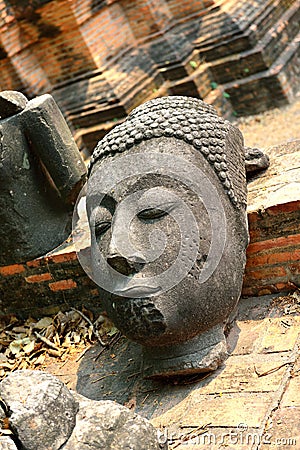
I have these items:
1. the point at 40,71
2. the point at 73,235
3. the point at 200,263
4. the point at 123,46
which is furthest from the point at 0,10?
the point at 200,263

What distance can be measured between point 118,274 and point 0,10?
16.2 ft

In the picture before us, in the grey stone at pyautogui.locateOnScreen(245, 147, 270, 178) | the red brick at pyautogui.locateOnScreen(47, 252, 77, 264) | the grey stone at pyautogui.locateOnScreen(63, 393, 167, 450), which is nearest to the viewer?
the grey stone at pyautogui.locateOnScreen(63, 393, 167, 450)

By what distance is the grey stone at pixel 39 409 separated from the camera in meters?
2.20

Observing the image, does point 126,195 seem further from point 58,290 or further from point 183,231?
point 58,290

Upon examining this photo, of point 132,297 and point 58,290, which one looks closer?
point 132,297

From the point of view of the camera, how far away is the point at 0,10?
6957 millimetres

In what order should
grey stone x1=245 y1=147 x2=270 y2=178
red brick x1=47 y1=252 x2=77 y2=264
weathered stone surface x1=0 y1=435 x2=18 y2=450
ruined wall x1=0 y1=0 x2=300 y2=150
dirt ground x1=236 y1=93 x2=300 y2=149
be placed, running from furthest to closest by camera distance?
ruined wall x1=0 y1=0 x2=300 y2=150 < dirt ground x1=236 y1=93 x2=300 y2=149 < red brick x1=47 y1=252 x2=77 y2=264 < grey stone x1=245 y1=147 x2=270 y2=178 < weathered stone surface x1=0 y1=435 x2=18 y2=450

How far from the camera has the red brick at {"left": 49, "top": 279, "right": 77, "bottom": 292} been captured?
384 centimetres

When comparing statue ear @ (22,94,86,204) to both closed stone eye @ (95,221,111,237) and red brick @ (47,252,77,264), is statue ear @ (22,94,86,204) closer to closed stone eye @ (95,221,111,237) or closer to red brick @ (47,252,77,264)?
red brick @ (47,252,77,264)

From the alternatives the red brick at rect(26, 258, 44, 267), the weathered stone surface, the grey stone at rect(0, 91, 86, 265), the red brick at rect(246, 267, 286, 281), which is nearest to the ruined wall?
the grey stone at rect(0, 91, 86, 265)

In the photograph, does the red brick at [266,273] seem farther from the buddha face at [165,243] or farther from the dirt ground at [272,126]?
the dirt ground at [272,126]

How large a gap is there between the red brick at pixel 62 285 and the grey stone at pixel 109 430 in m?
1.41

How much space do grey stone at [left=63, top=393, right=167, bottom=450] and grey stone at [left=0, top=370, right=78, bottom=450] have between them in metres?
0.03

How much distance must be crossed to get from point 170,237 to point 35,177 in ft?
4.11
